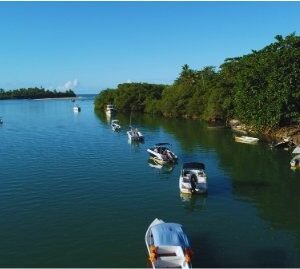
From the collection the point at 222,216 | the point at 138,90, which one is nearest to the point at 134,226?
the point at 222,216

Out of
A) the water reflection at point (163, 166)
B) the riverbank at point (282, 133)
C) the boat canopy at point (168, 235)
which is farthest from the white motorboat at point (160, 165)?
the boat canopy at point (168, 235)

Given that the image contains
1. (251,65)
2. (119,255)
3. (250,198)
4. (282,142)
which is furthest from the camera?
(251,65)

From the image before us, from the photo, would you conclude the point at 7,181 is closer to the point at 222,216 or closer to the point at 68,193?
the point at 68,193

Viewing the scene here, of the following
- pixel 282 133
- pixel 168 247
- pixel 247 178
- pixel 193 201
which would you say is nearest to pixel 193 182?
pixel 193 201

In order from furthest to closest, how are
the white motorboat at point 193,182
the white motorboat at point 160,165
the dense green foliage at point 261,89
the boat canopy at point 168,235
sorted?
the dense green foliage at point 261,89
the white motorboat at point 160,165
the white motorboat at point 193,182
the boat canopy at point 168,235

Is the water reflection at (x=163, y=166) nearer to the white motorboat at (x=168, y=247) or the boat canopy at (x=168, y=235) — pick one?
the boat canopy at (x=168, y=235)

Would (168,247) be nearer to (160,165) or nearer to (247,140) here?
(160,165)
